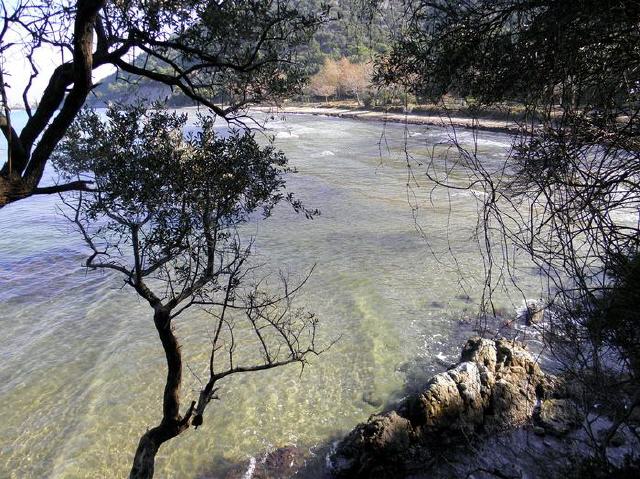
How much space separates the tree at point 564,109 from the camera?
7.66ft

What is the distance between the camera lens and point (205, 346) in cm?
972

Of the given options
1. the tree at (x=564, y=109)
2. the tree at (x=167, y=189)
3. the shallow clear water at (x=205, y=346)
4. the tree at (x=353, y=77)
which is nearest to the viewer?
the tree at (x=564, y=109)

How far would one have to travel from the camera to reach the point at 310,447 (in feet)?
21.9

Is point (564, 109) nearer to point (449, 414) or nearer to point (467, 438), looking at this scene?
point (467, 438)

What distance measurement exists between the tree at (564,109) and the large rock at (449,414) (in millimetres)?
2061

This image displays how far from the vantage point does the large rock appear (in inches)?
224

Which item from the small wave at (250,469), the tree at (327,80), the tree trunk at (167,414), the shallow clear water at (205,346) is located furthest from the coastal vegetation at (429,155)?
the tree at (327,80)

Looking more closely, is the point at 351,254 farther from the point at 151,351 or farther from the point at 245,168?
the point at 245,168

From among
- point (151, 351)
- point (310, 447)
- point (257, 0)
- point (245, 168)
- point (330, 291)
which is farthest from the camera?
point (330, 291)

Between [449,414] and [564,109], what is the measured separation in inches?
192

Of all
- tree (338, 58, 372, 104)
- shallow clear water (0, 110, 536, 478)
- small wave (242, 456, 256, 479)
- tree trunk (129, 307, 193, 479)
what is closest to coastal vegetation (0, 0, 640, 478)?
tree trunk (129, 307, 193, 479)

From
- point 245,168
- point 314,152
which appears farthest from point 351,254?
point 314,152

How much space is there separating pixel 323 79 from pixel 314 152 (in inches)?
2089

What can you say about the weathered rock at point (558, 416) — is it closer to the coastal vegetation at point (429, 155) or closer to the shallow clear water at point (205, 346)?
the coastal vegetation at point (429, 155)
